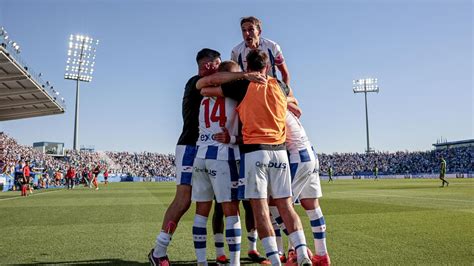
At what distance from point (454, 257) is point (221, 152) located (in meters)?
3.24

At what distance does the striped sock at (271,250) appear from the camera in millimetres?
3453

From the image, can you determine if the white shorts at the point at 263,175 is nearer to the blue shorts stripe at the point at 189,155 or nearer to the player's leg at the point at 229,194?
the player's leg at the point at 229,194

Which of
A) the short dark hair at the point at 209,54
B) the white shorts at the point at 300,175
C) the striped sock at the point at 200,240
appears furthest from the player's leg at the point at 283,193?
the short dark hair at the point at 209,54

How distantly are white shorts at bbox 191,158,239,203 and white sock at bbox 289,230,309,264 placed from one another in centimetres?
72

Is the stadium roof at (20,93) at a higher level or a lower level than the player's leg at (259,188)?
higher

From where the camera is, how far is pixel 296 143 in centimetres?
418

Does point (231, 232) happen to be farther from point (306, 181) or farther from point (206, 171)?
point (306, 181)

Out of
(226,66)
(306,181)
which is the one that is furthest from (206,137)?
(306,181)

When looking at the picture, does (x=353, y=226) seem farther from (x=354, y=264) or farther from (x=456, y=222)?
(x=354, y=264)

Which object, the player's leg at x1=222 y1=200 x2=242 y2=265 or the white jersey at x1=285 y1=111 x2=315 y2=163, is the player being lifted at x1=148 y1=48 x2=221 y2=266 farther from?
the white jersey at x1=285 y1=111 x2=315 y2=163

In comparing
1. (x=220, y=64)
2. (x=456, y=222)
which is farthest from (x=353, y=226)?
(x=220, y=64)

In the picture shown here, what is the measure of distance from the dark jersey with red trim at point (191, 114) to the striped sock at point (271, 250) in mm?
1513

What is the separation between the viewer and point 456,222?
744 centimetres

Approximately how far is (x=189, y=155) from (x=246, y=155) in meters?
0.98
